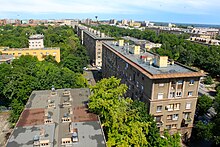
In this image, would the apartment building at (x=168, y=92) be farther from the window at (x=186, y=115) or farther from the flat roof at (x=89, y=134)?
the flat roof at (x=89, y=134)

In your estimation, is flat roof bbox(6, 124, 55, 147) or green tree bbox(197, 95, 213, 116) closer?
flat roof bbox(6, 124, 55, 147)

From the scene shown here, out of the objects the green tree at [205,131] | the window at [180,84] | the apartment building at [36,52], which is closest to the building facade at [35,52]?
the apartment building at [36,52]

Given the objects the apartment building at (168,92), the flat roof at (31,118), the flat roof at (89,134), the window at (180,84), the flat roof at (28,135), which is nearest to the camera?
the flat roof at (28,135)

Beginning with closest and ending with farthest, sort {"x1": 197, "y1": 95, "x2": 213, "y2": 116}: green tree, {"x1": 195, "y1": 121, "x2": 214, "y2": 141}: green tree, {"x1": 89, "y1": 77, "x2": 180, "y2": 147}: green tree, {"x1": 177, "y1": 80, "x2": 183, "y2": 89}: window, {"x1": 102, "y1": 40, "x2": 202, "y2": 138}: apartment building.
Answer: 1. {"x1": 89, "y1": 77, "x2": 180, "y2": 147}: green tree
2. {"x1": 195, "y1": 121, "x2": 214, "y2": 141}: green tree
3. {"x1": 102, "y1": 40, "x2": 202, "y2": 138}: apartment building
4. {"x1": 177, "y1": 80, "x2": 183, "y2": 89}: window
5. {"x1": 197, "y1": 95, "x2": 213, "y2": 116}: green tree

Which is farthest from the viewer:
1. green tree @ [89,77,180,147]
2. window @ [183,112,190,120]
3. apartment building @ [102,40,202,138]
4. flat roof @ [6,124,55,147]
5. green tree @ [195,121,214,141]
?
window @ [183,112,190,120]

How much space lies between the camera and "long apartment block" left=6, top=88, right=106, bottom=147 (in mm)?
25469

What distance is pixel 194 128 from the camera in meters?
43.3

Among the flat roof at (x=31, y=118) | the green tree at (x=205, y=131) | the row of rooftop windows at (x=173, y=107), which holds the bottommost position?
the green tree at (x=205, y=131)

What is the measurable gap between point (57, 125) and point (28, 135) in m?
3.91

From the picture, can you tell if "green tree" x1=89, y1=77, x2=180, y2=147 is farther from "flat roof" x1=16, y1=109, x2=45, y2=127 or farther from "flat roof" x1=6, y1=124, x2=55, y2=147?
"flat roof" x1=16, y1=109, x2=45, y2=127

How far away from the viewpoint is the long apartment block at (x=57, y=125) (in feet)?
83.6

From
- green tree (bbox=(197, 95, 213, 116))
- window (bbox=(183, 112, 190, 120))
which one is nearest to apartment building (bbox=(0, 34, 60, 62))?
green tree (bbox=(197, 95, 213, 116))

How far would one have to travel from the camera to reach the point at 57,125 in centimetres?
2948

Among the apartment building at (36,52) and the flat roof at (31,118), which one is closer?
the flat roof at (31,118)
